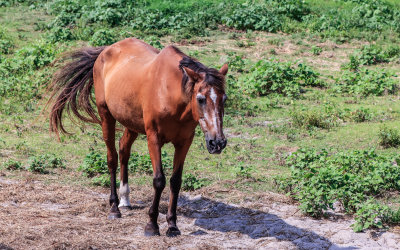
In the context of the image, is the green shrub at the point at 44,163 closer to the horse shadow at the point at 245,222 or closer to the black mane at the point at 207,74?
the horse shadow at the point at 245,222

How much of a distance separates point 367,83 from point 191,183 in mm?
5774

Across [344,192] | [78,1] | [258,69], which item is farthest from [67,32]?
[344,192]

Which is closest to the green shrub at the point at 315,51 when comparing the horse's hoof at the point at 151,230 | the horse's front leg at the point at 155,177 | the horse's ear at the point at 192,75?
the horse's front leg at the point at 155,177

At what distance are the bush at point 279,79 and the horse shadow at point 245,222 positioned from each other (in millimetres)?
4922

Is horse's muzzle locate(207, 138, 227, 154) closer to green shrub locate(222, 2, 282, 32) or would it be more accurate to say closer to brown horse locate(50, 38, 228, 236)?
brown horse locate(50, 38, 228, 236)

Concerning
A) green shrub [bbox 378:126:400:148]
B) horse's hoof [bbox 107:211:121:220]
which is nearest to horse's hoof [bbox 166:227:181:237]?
horse's hoof [bbox 107:211:121:220]

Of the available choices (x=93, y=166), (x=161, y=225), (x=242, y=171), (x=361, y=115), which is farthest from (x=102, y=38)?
(x=161, y=225)

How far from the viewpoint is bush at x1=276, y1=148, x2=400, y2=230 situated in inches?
271

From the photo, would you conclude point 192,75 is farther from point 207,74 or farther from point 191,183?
point 191,183

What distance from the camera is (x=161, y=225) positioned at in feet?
22.4

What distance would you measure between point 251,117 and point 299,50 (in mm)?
4125

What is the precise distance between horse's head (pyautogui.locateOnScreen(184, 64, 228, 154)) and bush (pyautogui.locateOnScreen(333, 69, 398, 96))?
6.82 meters

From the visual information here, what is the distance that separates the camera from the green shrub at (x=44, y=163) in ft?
27.6

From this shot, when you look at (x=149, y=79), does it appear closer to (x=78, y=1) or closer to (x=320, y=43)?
(x=320, y=43)
